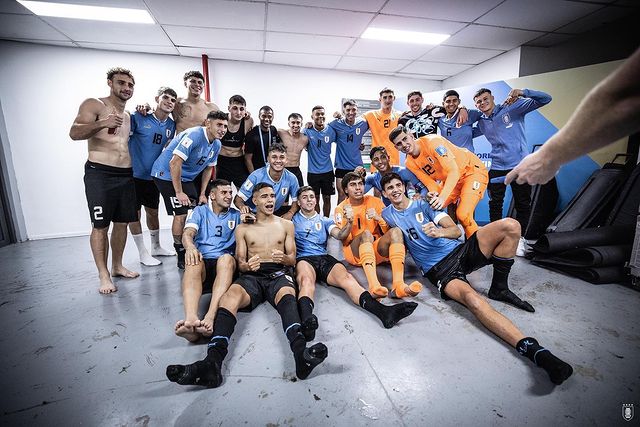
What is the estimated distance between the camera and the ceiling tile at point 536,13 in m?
3.49

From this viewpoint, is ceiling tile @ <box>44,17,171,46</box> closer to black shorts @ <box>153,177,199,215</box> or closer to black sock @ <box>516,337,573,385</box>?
black shorts @ <box>153,177,199,215</box>

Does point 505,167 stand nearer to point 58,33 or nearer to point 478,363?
point 478,363

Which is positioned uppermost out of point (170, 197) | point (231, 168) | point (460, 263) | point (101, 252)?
point (231, 168)

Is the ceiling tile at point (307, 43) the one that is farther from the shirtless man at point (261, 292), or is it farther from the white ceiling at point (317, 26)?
the shirtless man at point (261, 292)

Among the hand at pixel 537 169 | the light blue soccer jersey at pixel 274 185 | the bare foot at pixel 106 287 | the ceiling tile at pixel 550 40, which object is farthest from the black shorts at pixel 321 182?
the ceiling tile at pixel 550 40

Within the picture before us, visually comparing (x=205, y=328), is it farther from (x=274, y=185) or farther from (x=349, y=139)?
(x=349, y=139)

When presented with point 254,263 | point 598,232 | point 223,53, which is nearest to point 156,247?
point 254,263

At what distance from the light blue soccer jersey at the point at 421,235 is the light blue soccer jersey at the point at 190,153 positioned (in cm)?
201

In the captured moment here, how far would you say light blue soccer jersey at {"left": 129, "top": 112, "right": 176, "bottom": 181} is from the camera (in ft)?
9.94

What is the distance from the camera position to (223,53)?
16.0 feet

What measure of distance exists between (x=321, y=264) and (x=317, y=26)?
3454 mm

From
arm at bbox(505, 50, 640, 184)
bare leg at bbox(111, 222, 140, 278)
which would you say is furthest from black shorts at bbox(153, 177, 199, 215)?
arm at bbox(505, 50, 640, 184)

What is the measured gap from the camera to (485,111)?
3531 millimetres

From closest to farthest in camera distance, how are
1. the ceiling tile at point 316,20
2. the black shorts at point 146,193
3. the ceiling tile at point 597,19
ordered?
the black shorts at point 146,193 < the ceiling tile at point 316,20 < the ceiling tile at point 597,19
